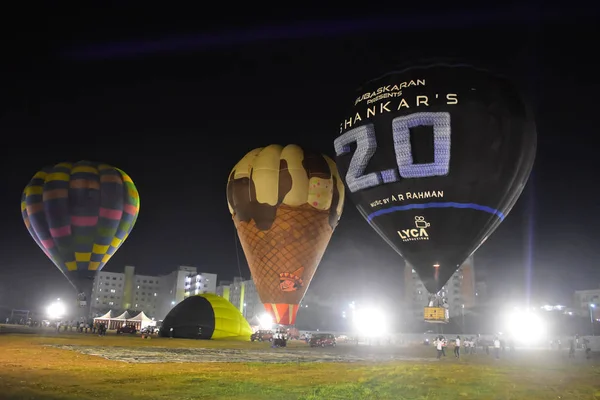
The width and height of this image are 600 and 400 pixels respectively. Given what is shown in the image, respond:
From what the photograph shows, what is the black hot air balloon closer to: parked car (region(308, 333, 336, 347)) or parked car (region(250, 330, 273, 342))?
parked car (region(308, 333, 336, 347))

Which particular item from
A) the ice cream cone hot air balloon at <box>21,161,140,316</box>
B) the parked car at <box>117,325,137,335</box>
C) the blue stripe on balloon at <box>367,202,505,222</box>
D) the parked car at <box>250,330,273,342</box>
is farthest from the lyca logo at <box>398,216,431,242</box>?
the parked car at <box>117,325,137,335</box>

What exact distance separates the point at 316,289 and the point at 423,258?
118m

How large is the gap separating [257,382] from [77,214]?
3325 cm

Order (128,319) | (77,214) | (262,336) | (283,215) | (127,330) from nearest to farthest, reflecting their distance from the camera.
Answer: (283,215) → (77,214) → (262,336) → (127,330) → (128,319)

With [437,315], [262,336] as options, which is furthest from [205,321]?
[437,315]

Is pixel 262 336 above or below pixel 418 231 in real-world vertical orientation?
below

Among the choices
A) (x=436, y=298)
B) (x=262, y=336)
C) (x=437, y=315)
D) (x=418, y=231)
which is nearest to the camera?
(x=437, y=315)

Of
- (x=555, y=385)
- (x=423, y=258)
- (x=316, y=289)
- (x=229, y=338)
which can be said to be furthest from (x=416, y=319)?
(x=555, y=385)

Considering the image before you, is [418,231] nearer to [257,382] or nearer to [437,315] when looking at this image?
[437,315]

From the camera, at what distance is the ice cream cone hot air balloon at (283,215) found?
34.4 metres

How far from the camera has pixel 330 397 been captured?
11.3 metres

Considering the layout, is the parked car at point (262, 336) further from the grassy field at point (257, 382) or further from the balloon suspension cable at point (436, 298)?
the grassy field at point (257, 382)

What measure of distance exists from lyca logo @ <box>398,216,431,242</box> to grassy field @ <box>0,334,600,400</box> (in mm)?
7169

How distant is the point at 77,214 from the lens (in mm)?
41531
